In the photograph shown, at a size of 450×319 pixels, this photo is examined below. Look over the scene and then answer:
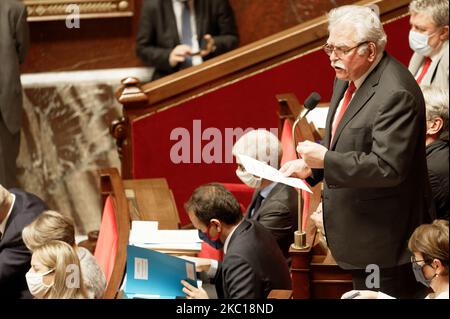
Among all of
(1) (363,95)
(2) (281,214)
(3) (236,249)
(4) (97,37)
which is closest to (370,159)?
(1) (363,95)

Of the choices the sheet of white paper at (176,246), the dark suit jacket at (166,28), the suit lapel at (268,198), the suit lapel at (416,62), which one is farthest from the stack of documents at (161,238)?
the dark suit jacket at (166,28)

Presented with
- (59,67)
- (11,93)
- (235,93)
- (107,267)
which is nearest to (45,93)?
(59,67)

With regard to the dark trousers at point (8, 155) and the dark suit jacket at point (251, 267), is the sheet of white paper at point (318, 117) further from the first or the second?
the dark trousers at point (8, 155)

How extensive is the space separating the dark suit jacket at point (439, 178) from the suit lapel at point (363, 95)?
469mm

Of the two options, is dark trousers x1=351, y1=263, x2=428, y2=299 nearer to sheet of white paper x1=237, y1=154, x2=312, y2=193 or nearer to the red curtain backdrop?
sheet of white paper x1=237, y1=154, x2=312, y2=193

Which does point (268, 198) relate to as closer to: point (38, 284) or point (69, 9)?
point (38, 284)

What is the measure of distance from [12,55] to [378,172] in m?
2.71

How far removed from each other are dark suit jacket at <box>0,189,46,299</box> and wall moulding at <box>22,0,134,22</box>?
224cm

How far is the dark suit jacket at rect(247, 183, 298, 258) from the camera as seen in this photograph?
3.29 metres

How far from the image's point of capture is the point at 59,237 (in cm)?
305

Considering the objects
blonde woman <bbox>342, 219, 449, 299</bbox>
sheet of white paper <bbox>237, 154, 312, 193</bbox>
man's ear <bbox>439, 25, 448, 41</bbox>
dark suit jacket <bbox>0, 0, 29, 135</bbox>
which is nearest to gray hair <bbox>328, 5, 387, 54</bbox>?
sheet of white paper <bbox>237, 154, 312, 193</bbox>

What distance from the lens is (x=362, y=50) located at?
2.57m
